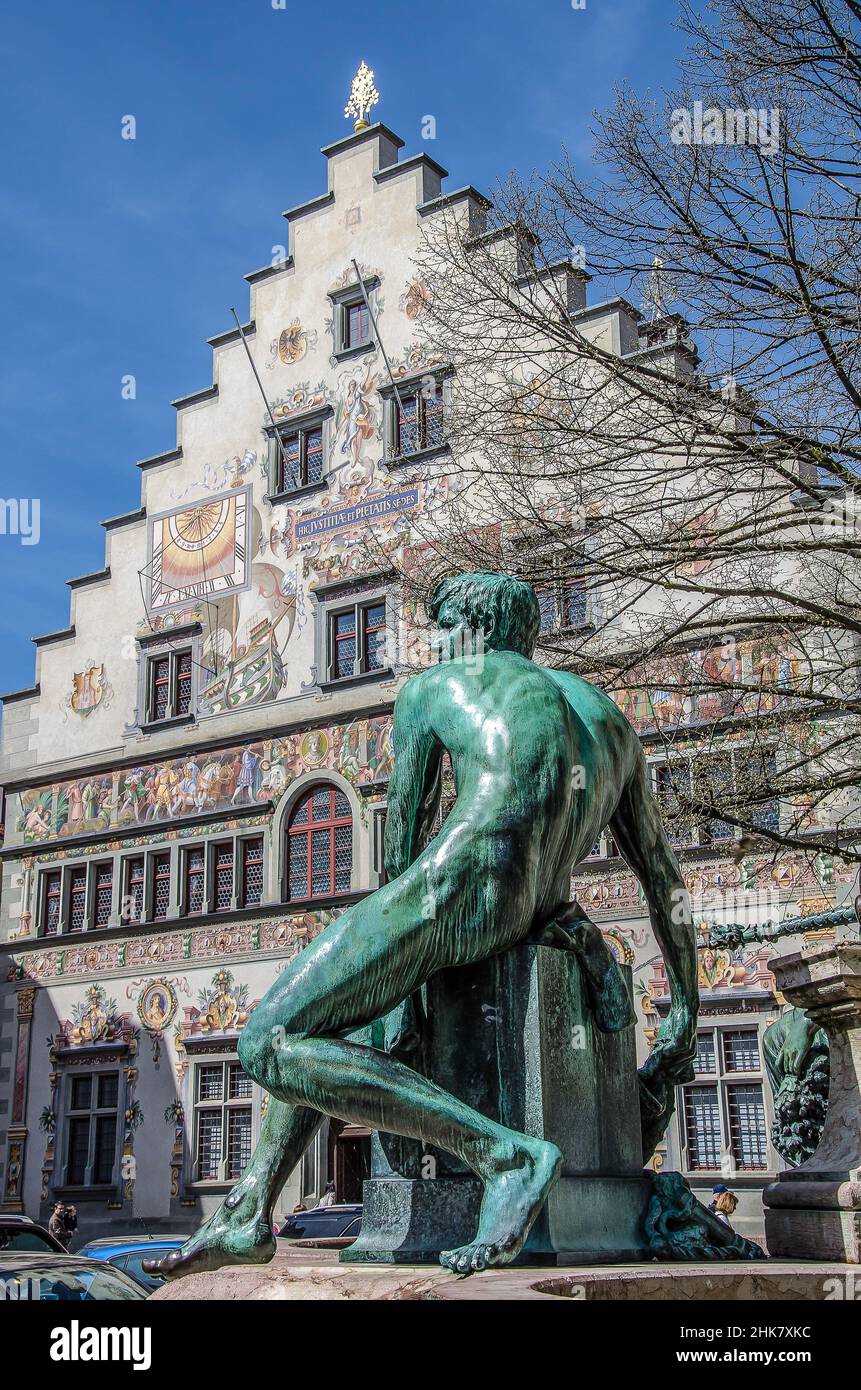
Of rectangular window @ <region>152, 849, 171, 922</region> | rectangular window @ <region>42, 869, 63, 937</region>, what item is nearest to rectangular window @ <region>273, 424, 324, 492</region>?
rectangular window @ <region>152, 849, 171, 922</region>

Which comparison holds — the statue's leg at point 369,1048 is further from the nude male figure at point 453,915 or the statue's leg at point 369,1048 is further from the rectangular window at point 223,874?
the rectangular window at point 223,874

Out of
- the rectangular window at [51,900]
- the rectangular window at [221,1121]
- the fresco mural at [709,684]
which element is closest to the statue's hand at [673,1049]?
the fresco mural at [709,684]

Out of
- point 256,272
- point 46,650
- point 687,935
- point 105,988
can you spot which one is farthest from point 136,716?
point 687,935

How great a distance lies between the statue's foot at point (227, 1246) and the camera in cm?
261

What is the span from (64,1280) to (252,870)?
17076mm

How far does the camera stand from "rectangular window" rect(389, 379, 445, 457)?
861 inches

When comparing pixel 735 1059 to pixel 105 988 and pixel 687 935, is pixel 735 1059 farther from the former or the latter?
pixel 687 935

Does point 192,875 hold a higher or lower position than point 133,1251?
higher

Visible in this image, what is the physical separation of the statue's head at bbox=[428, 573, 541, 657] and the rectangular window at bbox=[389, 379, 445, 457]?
735 inches

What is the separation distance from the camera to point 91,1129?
22.5 m

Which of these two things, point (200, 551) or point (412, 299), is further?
point (200, 551)

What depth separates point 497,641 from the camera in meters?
3.12

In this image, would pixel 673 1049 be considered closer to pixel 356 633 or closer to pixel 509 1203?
pixel 509 1203

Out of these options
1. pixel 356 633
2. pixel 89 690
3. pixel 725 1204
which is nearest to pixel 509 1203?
pixel 725 1204
